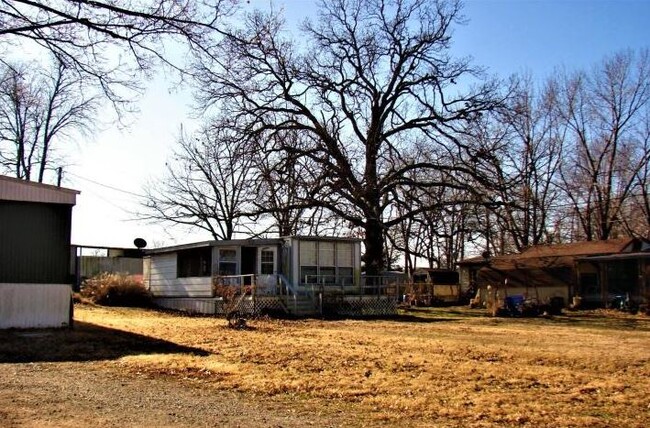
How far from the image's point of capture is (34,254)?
16047mm

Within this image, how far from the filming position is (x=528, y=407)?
7.00 meters

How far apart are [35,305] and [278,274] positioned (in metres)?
10.3

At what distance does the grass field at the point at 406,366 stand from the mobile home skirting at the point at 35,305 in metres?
0.90

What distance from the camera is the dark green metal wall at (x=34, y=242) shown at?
15773mm

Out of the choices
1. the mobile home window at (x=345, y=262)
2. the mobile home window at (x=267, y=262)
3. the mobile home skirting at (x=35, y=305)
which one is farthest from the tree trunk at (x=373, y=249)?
the mobile home skirting at (x=35, y=305)

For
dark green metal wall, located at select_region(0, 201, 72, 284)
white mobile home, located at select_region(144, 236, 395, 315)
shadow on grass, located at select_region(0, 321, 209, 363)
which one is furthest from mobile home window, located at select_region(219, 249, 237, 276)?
shadow on grass, located at select_region(0, 321, 209, 363)

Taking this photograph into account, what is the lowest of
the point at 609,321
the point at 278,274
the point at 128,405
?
the point at 609,321

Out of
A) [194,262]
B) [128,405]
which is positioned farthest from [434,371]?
[194,262]

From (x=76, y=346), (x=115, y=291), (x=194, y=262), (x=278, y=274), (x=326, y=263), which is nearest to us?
(x=76, y=346)

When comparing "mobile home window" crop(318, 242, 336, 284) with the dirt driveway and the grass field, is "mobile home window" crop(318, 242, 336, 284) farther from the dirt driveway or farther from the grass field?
the dirt driveway

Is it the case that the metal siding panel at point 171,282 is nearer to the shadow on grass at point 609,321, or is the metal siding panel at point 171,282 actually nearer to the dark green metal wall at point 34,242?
the dark green metal wall at point 34,242

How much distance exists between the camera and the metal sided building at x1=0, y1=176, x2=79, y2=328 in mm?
15742

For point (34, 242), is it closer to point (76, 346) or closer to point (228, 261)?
point (76, 346)

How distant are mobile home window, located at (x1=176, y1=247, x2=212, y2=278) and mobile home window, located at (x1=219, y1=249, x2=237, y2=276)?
2.57 ft
